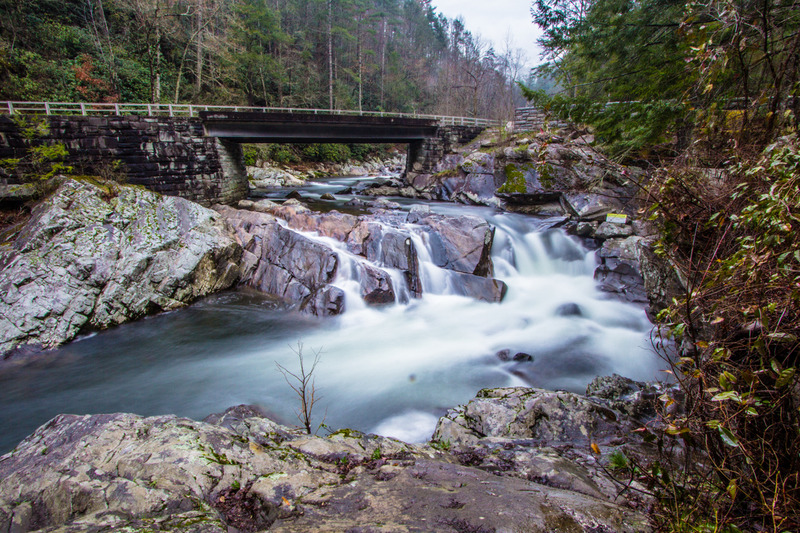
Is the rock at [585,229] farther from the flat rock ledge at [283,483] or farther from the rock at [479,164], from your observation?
the flat rock ledge at [283,483]

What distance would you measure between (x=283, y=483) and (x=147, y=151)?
16.4m

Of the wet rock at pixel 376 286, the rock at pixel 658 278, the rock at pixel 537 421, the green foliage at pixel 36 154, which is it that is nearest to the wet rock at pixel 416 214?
the wet rock at pixel 376 286

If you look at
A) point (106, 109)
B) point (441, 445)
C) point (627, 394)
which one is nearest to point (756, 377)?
point (441, 445)

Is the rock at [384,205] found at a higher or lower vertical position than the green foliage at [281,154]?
lower

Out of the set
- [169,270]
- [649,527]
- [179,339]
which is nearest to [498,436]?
[649,527]

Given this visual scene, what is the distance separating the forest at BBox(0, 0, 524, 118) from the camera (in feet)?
61.6

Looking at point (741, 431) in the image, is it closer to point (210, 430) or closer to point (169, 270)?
point (210, 430)

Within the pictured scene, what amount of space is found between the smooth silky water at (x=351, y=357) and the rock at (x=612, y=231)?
2192 millimetres

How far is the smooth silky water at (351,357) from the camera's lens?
625 cm

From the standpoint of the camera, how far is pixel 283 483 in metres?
2.74

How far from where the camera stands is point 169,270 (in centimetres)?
980

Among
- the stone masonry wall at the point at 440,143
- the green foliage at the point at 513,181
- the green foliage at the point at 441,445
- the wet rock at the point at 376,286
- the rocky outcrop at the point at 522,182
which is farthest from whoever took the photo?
the stone masonry wall at the point at 440,143

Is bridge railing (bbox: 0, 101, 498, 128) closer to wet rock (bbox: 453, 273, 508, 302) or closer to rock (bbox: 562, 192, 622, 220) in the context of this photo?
rock (bbox: 562, 192, 622, 220)

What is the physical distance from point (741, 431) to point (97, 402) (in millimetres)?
8501
